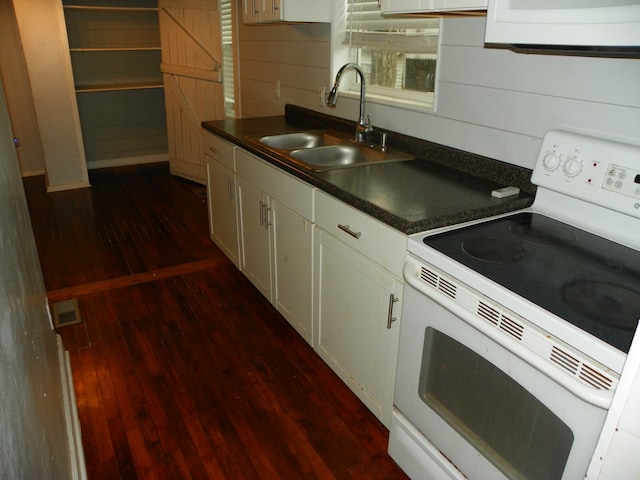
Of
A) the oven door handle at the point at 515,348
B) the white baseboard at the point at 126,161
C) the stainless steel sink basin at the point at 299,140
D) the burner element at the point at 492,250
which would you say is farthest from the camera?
the white baseboard at the point at 126,161

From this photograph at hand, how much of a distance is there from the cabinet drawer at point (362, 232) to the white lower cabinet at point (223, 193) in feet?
3.35

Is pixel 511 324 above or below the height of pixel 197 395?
above

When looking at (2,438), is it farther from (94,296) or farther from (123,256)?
(123,256)

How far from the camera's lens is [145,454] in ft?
5.87

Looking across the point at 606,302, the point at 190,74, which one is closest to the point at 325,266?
the point at 606,302

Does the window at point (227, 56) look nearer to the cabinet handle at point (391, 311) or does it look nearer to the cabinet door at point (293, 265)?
the cabinet door at point (293, 265)

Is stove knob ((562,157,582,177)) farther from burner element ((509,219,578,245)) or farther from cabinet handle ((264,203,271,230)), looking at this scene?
cabinet handle ((264,203,271,230))

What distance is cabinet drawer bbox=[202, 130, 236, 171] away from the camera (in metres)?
2.79

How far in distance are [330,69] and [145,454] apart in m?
2.14

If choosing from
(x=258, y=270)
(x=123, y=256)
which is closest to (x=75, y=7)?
(x=123, y=256)

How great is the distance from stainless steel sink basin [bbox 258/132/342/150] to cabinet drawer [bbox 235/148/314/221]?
200 millimetres

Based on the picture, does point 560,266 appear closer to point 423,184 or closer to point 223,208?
point 423,184

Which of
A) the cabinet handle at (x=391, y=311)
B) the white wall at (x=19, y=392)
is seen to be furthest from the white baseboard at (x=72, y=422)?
the cabinet handle at (x=391, y=311)

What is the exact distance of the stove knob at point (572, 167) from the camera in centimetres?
149
